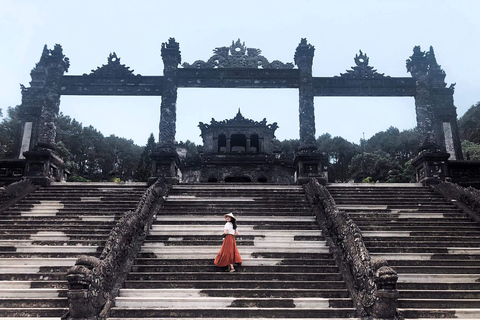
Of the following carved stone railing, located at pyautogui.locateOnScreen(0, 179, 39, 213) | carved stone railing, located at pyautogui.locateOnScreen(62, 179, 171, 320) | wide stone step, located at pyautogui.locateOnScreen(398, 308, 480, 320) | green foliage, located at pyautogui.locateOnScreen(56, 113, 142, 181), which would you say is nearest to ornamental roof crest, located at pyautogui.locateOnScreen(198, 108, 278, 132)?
carved stone railing, located at pyautogui.locateOnScreen(0, 179, 39, 213)

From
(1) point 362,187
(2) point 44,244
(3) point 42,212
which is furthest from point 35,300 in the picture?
(1) point 362,187

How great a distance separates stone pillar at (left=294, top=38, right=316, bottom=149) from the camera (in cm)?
1473

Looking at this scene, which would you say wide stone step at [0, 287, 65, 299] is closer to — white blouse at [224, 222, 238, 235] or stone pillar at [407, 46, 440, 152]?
white blouse at [224, 222, 238, 235]

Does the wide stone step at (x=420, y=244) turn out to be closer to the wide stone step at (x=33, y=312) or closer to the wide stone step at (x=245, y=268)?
the wide stone step at (x=245, y=268)

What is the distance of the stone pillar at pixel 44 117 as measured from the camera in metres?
12.6

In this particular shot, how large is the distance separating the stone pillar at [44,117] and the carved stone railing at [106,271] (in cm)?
558

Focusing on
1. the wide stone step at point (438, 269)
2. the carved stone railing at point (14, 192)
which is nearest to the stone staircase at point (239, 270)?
the wide stone step at point (438, 269)

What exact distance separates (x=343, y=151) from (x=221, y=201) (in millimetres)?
42326

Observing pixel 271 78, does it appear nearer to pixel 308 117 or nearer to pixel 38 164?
pixel 308 117

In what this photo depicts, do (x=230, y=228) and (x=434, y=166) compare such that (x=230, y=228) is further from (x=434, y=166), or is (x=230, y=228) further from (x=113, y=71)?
(x=113, y=71)

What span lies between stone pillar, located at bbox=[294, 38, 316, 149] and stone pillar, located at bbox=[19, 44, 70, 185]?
877cm

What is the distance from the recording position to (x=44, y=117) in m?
14.6

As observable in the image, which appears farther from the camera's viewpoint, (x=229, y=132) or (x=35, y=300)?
(x=229, y=132)

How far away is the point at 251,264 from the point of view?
24.2 ft
